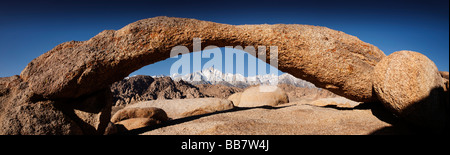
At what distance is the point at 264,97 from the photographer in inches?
506

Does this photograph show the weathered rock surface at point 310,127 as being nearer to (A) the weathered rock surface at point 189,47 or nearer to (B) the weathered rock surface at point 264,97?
(A) the weathered rock surface at point 189,47

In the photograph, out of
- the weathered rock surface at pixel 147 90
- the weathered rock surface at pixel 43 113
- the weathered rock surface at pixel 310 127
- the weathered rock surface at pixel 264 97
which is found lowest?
the weathered rock surface at pixel 310 127

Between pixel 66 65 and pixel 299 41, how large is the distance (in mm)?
4508

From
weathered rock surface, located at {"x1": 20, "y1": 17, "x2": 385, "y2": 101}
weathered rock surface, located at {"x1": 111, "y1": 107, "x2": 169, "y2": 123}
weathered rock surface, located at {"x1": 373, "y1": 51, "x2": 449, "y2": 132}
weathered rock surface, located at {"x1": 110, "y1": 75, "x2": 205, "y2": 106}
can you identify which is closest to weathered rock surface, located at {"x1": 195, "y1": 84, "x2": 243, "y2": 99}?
weathered rock surface, located at {"x1": 110, "y1": 75, "x2": 205, "y2": 106}

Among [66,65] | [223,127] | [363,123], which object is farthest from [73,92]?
[363,123]

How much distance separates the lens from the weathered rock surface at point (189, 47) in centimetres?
405

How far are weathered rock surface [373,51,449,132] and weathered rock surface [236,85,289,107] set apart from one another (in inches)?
336

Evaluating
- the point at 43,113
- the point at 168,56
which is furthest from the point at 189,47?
the point at 43,113

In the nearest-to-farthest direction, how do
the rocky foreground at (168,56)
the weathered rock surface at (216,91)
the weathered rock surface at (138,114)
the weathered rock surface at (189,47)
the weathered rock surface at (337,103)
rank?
the rocky foreground at (168,56)
the weathered rock surface at (189,47)
the weathered rock surface at (138,114)
the weathered rock surface at (337,103)
the weathered rock surface at (216,91)

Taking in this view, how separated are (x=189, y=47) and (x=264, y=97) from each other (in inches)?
348

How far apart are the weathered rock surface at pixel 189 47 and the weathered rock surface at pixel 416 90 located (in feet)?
2.70

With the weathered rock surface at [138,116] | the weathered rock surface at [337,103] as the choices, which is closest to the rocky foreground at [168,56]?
the weathered rock surface at [138,116]

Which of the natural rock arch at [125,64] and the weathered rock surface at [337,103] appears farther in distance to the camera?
the weathered rock surface at [337,103]

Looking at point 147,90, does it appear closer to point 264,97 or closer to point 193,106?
point 193,106
